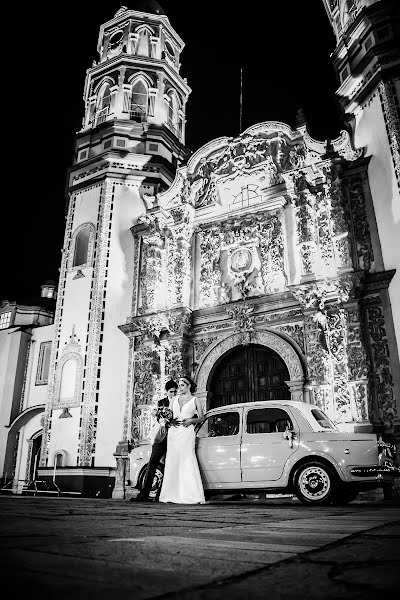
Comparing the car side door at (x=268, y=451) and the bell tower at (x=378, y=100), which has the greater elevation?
the bell tower at (x=378, y=100)

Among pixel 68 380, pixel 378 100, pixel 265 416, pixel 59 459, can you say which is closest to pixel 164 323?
pixel 68 380

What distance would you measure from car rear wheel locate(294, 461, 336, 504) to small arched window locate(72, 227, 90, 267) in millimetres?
11304

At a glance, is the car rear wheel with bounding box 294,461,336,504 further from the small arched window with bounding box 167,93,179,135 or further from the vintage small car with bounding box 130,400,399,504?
the small arched window with bounding box 167,93,179,135

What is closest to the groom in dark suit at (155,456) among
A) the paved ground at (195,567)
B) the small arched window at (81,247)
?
the paved ground at (195,567)

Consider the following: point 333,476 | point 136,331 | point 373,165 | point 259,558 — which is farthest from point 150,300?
point 259,558

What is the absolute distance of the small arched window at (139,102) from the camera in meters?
18.3

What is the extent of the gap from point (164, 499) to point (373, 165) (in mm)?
9673

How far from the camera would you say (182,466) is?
712cm

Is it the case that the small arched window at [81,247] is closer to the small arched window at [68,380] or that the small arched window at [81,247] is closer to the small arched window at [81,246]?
the small arched window at [81,246]

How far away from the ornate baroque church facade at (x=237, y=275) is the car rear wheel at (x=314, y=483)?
379cm

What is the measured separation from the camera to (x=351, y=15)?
15.2 meters

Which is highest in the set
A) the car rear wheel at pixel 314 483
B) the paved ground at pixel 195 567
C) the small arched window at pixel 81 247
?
the small arched window at pixel 81 247

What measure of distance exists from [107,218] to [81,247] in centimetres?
139

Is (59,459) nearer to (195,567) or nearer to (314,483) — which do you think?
(314,483)
